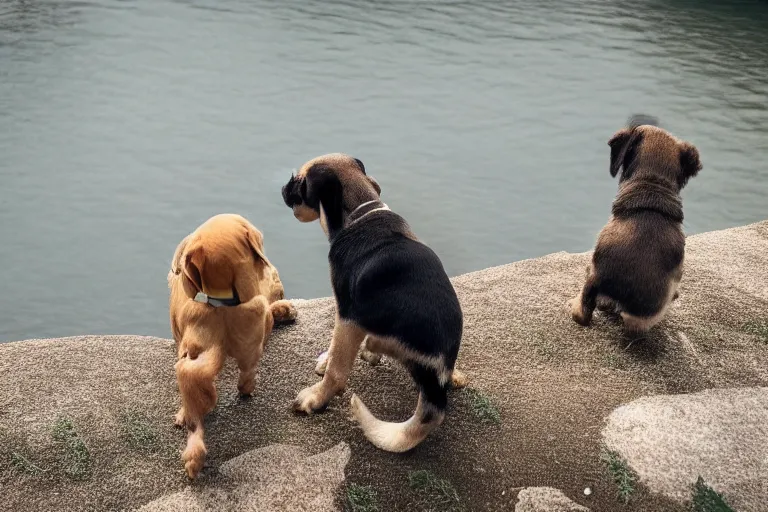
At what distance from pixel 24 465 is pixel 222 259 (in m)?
1.16

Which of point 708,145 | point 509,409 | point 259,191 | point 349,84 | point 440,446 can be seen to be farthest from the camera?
point 349,84

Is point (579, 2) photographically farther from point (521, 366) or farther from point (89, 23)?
point (521, 366)

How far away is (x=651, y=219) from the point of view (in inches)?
146

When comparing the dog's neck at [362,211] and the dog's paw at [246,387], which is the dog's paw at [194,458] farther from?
the dog's neck at [362,211]

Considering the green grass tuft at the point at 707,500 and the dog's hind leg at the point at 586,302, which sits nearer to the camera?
the green grass tuft at the point at 707,500

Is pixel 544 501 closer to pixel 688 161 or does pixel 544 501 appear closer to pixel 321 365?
pixel 321 365

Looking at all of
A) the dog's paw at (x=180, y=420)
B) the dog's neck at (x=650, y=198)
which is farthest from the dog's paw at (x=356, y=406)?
the dog's neck at (x=650, y=198)

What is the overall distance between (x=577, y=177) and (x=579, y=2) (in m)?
4.79

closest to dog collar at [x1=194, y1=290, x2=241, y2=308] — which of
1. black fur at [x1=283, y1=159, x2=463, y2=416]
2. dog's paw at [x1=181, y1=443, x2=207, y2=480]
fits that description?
black fur at [x1=283, y1=159, x2=463, y2=416]

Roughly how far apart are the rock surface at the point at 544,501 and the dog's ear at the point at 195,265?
151 cm

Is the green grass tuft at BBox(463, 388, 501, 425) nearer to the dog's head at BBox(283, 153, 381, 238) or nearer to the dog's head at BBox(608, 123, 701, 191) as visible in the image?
the dog's head at BBox(283, 153, 381, 238)

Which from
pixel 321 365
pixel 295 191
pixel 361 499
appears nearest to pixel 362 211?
pixel 295 191

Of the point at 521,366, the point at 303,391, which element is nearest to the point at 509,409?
the point at 521,366

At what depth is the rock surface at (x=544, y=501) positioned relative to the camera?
2.95 meters
